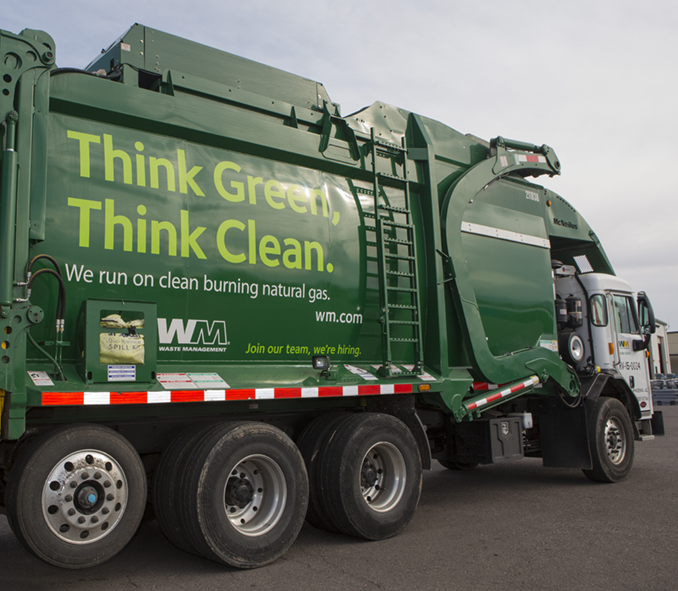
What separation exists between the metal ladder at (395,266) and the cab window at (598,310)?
392 cm

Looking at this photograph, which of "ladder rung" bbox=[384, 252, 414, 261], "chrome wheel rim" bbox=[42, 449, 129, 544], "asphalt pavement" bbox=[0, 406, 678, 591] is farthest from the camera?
"ladder rung" bbox=[384, 252, 414, 261]

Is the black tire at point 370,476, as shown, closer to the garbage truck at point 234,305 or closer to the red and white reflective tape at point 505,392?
the garbage truck at point 234,305

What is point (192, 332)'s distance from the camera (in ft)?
14.9

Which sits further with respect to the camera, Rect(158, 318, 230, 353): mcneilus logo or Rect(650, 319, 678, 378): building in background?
Rect(650, 319, 678, 378): building in background

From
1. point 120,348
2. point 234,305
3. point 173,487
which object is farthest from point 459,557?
point 120,348

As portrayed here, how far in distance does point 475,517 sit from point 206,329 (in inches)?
134

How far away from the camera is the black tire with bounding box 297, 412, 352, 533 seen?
5.09 metres

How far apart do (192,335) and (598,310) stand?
636 centimetres

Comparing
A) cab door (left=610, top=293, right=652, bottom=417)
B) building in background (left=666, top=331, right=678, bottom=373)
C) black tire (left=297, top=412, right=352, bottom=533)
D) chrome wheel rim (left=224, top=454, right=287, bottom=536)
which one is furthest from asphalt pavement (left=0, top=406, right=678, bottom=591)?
building in background (left=666, top=331, right=678, bottom=373)

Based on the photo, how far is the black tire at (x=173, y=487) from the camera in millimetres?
4246

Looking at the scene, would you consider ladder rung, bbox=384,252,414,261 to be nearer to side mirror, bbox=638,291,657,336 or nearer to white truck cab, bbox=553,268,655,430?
white truck cab, bbox=553,268,655,430

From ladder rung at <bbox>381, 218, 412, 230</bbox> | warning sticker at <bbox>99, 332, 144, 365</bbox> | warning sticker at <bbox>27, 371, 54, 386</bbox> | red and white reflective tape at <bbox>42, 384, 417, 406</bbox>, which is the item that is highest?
ladder rung at <bbox>381, 218, 412, 230</bbox>

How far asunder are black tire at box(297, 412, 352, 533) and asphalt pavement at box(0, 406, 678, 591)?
0.20m

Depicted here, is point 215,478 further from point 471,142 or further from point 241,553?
Answer: point 471,142
